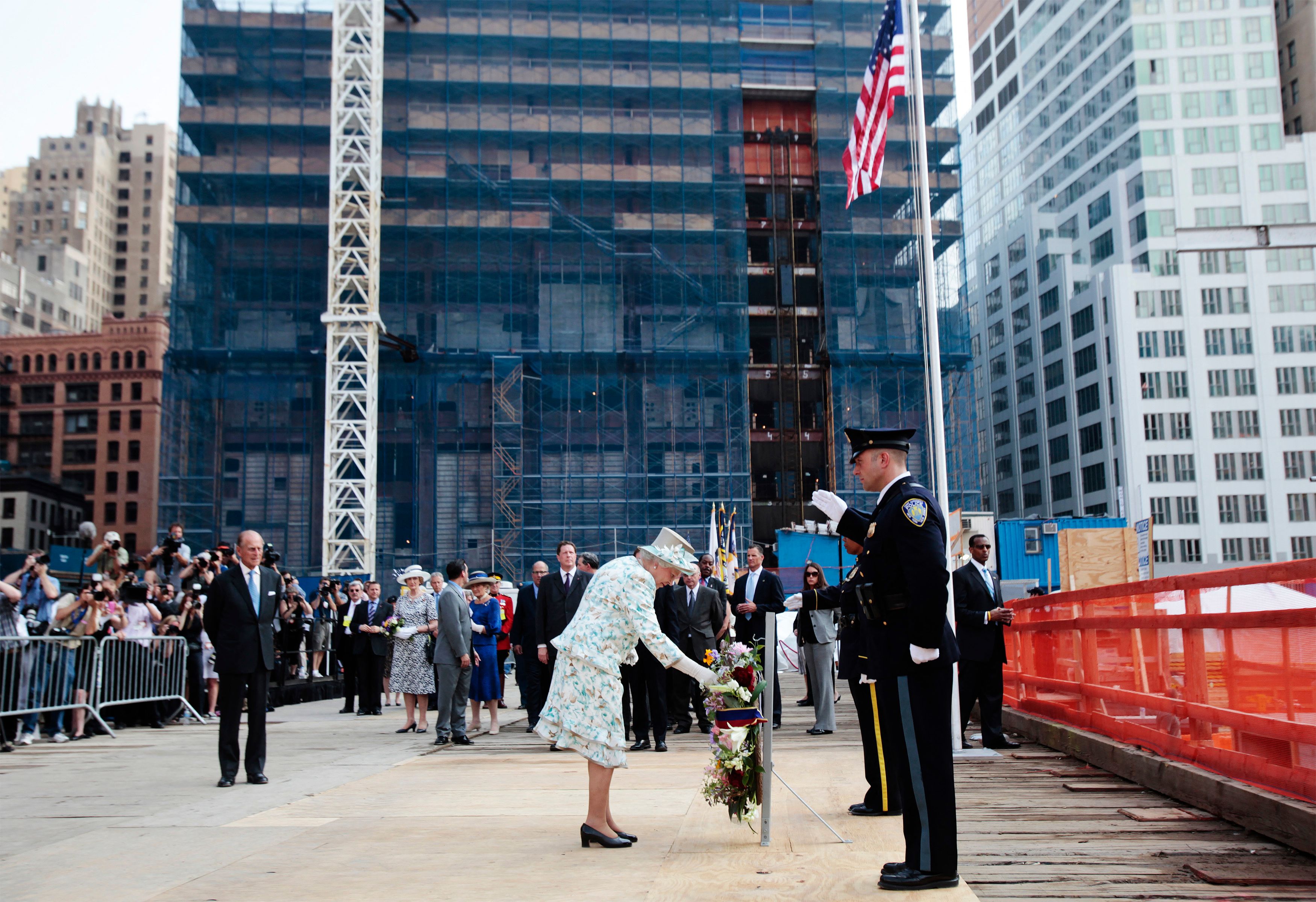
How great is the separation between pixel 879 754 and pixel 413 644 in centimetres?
822

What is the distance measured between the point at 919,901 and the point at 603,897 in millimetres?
1335

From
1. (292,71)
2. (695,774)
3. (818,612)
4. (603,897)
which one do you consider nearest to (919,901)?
(603,897)

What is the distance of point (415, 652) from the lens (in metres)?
14.1

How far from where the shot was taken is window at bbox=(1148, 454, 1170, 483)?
241 ft

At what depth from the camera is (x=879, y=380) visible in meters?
46.3

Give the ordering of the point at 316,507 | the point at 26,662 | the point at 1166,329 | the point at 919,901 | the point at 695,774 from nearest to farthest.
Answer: the point at 919,901, the point at 695,774, the point at 26,662, the point at 316,507, the point at 1166,329

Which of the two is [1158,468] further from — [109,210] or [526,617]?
[109,210]

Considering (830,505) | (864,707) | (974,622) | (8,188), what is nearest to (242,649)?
(864,707)

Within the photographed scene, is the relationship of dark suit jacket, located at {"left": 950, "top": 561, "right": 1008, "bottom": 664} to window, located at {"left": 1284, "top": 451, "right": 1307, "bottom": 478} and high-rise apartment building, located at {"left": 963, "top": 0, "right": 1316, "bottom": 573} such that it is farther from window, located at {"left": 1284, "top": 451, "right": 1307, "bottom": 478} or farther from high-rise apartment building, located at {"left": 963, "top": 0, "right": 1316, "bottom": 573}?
window, located at {"left": 1284, "top": 451, "right": 1307, "bottom": 478}

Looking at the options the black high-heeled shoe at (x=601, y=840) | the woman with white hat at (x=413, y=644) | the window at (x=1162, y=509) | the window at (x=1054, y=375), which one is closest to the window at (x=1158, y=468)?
the window at (x=1162, y=509)

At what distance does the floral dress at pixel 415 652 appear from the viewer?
552 inches

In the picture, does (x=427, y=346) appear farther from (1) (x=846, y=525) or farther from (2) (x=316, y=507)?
(1) (x=846, y=525)

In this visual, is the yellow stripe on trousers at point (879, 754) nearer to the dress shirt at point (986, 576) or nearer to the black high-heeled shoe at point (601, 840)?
the black high-heeled shoe at point (601, 840)

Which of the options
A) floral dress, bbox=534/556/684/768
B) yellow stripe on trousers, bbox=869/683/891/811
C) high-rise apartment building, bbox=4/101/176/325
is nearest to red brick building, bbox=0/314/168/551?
high-rise apartment building, bbox=4/101/176/325
